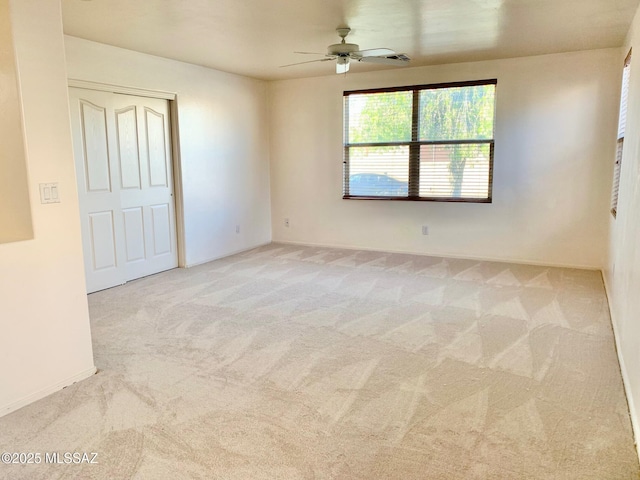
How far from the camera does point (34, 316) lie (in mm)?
2506

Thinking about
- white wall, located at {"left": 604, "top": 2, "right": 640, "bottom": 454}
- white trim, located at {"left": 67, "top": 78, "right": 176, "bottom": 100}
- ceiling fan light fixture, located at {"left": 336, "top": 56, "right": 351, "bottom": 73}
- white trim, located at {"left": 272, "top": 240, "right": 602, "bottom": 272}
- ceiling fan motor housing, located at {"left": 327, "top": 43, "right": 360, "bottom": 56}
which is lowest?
white trim, located at {"left": 272, "top": 240, "right": 602, "bottom": 272}

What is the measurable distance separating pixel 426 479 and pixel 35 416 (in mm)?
2021

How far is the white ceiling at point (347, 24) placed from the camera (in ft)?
10.9

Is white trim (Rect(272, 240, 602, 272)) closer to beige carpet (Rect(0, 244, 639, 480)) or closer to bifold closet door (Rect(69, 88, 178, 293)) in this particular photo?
beige carpet (Rect(0, 244, 639, 480))

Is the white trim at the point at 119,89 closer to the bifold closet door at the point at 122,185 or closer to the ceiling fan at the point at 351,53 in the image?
the bifold closet door at the point at 122,185

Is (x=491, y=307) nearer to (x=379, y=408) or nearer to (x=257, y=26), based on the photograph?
(x=379, y=408)

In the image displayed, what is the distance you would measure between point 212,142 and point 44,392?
391cm

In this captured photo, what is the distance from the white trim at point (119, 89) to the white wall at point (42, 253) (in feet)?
5.98

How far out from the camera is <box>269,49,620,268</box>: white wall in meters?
5.05

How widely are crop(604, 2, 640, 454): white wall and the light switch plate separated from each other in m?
3.22

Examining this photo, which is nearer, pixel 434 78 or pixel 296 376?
pixel 296 376

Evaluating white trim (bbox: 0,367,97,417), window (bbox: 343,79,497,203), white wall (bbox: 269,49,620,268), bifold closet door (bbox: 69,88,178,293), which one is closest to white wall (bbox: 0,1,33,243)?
white trim (bbox: 0,367,97,417)

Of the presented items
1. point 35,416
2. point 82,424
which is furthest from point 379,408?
point 35,416

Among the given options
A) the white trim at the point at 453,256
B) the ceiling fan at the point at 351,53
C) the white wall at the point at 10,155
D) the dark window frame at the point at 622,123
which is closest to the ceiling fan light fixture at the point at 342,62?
the ceiling fan at the point at 351,53
